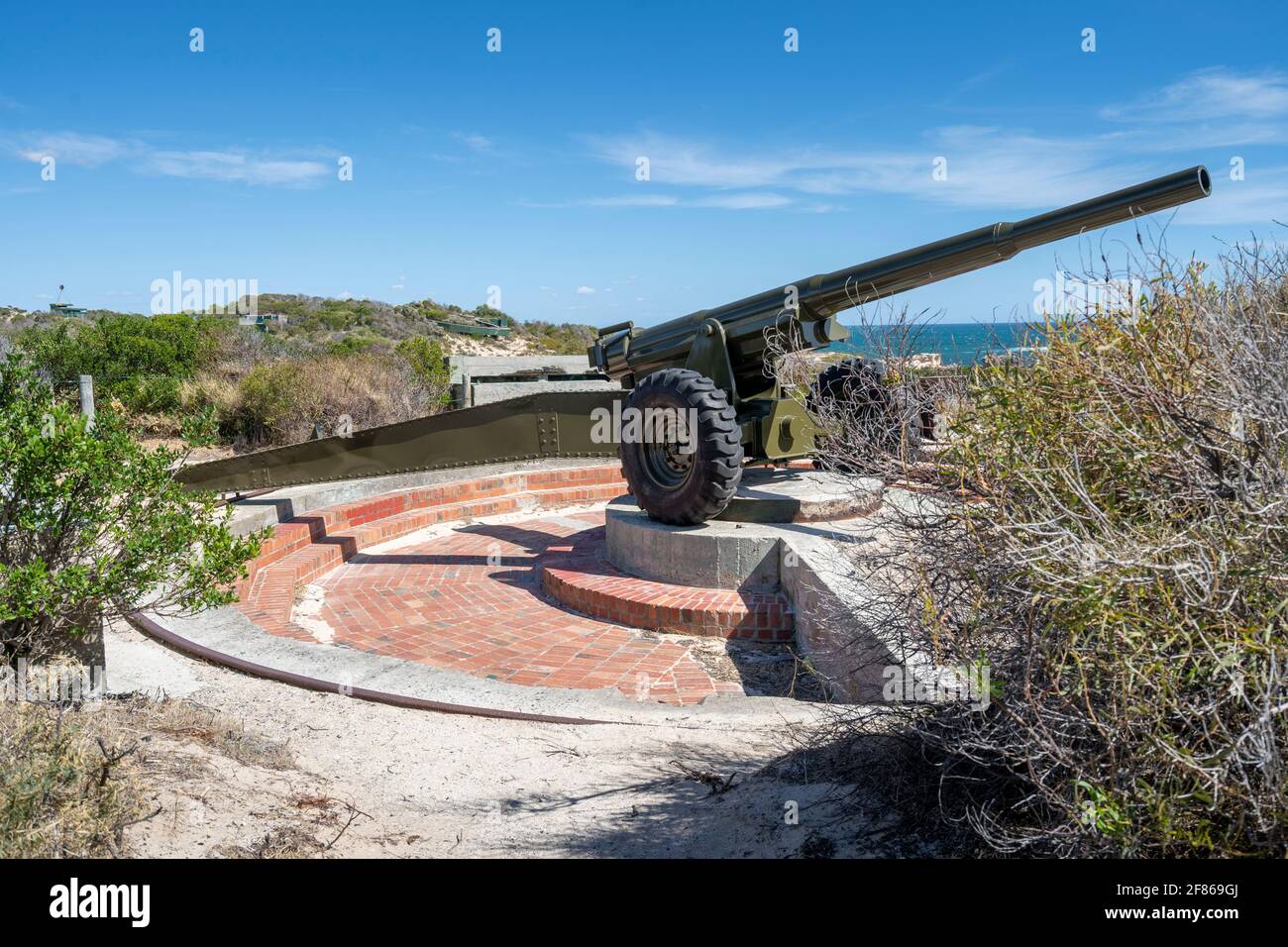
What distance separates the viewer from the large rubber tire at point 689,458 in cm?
629

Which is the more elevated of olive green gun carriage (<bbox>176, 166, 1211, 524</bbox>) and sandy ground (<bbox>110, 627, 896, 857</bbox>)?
olive green gun carriage (<bbox>176, 166, 1211, 524</bbox>)

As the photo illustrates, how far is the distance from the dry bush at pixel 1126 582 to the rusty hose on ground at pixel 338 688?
2.04 metres

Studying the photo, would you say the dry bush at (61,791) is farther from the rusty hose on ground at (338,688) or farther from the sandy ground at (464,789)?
the rusty hose on ground at (338,688)

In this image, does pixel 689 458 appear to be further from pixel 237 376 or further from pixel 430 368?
pixel 237 376

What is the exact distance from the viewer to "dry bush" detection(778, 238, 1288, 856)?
1848 mm

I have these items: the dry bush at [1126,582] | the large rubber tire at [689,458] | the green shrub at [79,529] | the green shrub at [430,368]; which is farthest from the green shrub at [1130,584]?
the green shrub at [430,368]

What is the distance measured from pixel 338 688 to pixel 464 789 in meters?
1.26

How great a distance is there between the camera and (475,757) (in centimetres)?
379

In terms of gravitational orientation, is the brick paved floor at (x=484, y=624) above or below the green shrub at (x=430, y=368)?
below

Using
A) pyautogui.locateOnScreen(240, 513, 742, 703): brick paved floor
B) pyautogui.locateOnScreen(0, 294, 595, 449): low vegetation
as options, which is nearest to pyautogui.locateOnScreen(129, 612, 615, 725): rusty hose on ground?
pyautogui.locateOnScreen(240, 513, 742, 703): brick paved floor

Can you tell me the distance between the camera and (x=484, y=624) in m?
6.14

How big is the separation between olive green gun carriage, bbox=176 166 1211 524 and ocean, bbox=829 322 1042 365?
1043 millimetres

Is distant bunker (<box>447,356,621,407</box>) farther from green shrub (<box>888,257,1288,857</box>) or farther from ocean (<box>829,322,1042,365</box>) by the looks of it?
green shrub (<box>888,257,1288,857</box>)

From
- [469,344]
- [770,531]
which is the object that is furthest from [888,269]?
[469,344]
